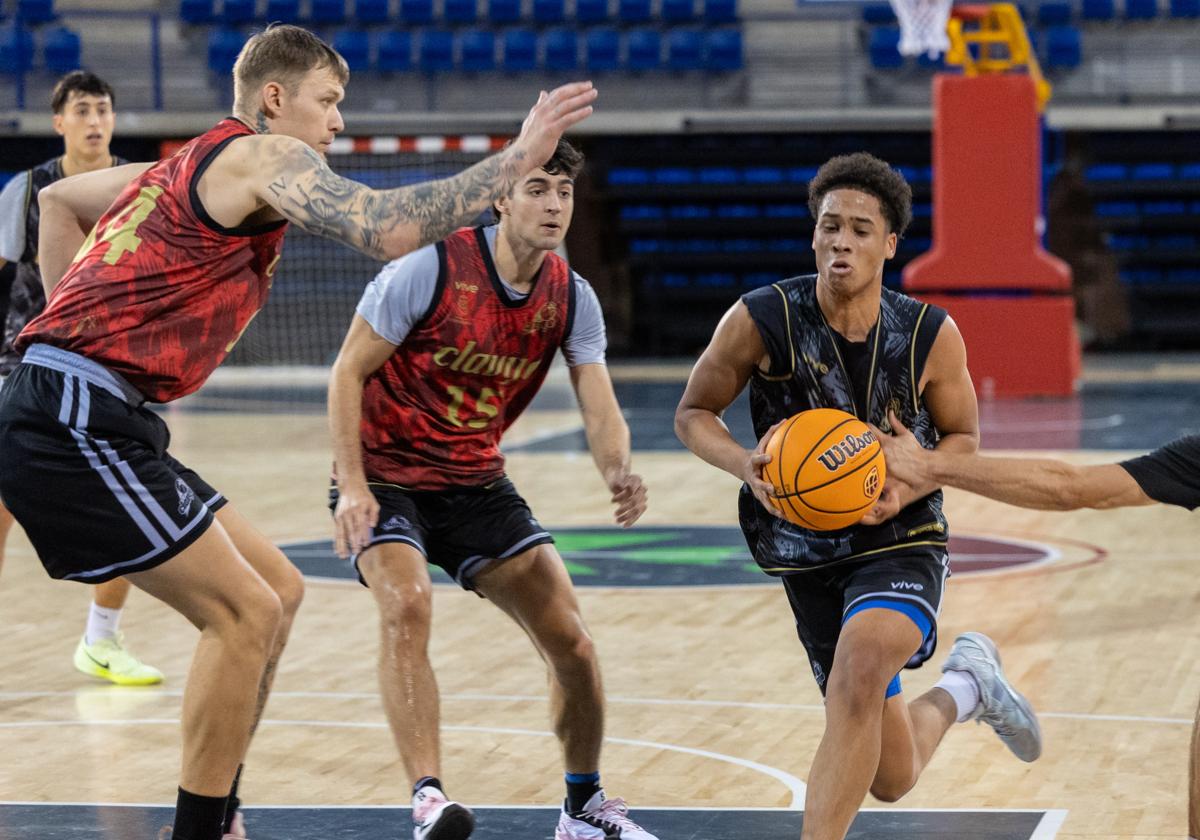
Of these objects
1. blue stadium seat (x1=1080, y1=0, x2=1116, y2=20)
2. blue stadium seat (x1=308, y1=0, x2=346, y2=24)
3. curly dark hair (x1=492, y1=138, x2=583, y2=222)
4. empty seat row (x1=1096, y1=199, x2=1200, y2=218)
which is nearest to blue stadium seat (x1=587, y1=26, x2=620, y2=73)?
blue stadium seat (x1=308, y1=0, x2=346, y2=24)

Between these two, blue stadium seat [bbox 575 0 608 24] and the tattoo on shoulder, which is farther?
blue stadium seat [bbox 575 0 608 24]

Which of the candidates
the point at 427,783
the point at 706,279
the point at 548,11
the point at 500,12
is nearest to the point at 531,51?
the point at 548,11

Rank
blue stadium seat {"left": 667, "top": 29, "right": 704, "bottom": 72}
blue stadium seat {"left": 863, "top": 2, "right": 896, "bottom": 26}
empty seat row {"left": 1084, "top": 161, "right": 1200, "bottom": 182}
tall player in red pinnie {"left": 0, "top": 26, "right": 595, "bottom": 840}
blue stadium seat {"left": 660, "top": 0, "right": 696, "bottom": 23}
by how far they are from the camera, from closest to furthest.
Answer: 1. tall player in red pinnie {"left": 0, "top": 26, "right": 595, "bottom": 840}
2. blue stadium seat {"left": 667, "top": 29, "right": 704, "bottom": 72}
3. empty seat row {"left": 1084, "top": 161, "right": 1200, "bottom": 182}
4. blue stadium seat {"left": 863, "top": 2, "right": 896, "bottom": 26}
5. blue stadium seat {"left": 660, "top": 0, "right": 696, "bottom": 23}

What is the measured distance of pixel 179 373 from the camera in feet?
13.3

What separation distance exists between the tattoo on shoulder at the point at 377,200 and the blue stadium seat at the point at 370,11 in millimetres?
20321

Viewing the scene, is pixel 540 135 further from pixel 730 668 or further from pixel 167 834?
pixel 730 668

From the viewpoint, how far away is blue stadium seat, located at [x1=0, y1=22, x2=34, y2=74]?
22.1m

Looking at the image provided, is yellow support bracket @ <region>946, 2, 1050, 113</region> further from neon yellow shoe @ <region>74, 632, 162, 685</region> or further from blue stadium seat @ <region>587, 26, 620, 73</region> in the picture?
neon yellow shoe @ <region>74, 632, 162, 685</region>

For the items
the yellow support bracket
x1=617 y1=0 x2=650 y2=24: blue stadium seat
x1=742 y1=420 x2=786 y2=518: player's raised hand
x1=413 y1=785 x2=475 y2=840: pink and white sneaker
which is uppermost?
x1=617 y1=0 x2=650 y2=24: blue stadium seat

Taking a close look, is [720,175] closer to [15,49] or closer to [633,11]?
[633,11]

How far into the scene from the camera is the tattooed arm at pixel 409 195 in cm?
373

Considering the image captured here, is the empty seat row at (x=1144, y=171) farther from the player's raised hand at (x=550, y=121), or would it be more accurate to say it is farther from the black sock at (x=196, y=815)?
the black sock at (x=196, y=815)

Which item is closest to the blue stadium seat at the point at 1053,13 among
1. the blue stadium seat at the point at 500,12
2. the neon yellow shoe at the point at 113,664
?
the blue stadium seat at the point at 500,12

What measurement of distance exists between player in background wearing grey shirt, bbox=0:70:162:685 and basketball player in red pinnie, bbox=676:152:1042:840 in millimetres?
2977
